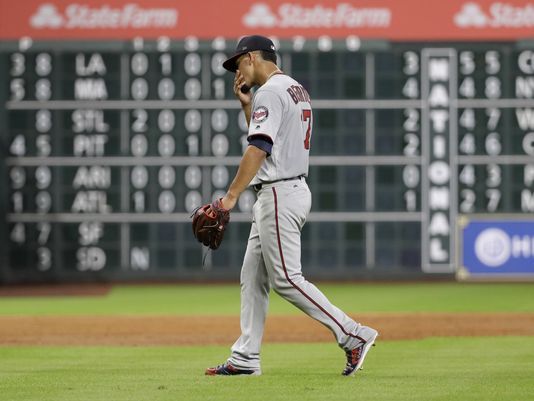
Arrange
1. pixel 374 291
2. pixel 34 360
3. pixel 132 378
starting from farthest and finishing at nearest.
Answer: pixel 374 291, pixel 34 360, pixel 132 378

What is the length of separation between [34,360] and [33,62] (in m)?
8.74

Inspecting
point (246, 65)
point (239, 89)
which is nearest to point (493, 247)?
point (239, 89)

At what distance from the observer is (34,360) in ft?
24.2

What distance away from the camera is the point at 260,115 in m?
5.93

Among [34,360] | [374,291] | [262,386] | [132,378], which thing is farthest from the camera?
[374,291]

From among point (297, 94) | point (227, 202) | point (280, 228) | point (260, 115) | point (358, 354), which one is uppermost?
point (297, 94)

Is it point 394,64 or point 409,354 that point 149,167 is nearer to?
point 394,64

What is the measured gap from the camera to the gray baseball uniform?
595 centimetres

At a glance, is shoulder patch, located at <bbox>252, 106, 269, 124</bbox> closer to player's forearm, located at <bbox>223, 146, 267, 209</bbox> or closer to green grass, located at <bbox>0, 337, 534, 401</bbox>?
player's forearm, located at <bbox>223, 146, 267, 209</bbox>

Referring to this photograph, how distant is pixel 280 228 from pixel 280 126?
48cm

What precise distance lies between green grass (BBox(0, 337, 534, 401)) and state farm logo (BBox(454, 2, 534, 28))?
7.98 meters

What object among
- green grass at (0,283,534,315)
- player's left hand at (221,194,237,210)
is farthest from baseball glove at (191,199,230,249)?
green grass at (0,283,534,315)

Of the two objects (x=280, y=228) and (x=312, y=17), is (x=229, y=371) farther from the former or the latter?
(x=312, y=17)

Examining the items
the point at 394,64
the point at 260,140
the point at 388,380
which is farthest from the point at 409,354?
the point at 394,64
